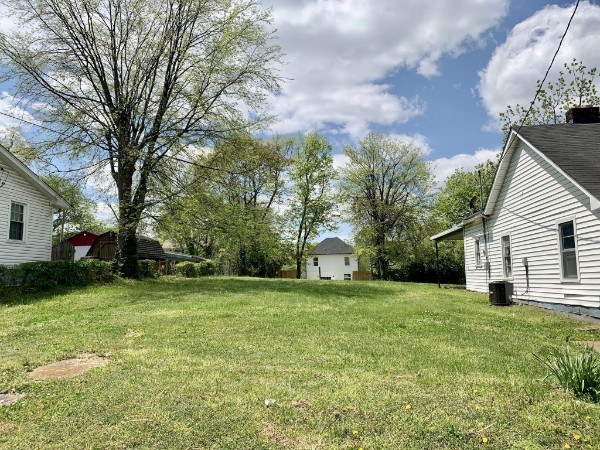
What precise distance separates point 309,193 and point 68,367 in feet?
117

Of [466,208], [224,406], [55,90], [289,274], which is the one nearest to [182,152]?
[55,90]

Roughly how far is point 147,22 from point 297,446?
1965 centimetres

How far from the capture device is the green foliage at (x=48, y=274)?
43.0 feet

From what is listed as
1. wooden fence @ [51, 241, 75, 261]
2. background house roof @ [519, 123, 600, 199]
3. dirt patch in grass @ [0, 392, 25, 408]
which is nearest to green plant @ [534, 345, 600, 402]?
dirt patch in grass @ [0, 392, 25, 408]

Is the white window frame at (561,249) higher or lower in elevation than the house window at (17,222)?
lower

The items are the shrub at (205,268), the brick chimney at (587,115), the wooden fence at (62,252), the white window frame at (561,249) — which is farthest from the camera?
the shrub at (205,268)

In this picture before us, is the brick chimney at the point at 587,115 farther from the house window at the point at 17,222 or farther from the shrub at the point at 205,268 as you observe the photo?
the shrub at the point at 205,268

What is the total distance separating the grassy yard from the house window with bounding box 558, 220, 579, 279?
7.62ft

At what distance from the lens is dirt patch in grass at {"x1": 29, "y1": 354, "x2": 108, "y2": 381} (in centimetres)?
507

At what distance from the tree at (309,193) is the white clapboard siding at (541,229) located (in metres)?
24.2

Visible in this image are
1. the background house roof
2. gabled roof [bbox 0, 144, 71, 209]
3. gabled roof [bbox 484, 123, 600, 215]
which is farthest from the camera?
gabled roof [bbox 0, 144, 71, 209]

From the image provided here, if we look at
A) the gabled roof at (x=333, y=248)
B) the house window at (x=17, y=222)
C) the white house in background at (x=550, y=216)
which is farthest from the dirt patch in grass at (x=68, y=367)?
the gabled roof at (x=333, y=248)

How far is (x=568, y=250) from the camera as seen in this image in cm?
1114

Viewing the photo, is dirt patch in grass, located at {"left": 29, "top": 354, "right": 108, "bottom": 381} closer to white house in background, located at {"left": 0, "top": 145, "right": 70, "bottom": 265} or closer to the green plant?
the green plant
